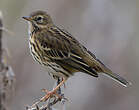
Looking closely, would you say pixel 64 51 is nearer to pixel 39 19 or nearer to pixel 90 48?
pixel 39 19

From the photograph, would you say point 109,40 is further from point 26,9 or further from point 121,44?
point 26,9

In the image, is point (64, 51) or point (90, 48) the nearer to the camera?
point (64, 51)

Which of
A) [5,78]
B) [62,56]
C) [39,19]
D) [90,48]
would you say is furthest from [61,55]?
[90,48]

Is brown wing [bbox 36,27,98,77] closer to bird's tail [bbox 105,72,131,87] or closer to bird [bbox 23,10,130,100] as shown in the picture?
bird [bbox 23,10,130,100]

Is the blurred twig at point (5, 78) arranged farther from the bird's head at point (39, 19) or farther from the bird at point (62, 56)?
the bird's head at point (39, 19)

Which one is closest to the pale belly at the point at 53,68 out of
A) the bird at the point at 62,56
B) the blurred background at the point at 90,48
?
the bird at the point at 62,56

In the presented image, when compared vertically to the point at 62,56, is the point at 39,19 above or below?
above
